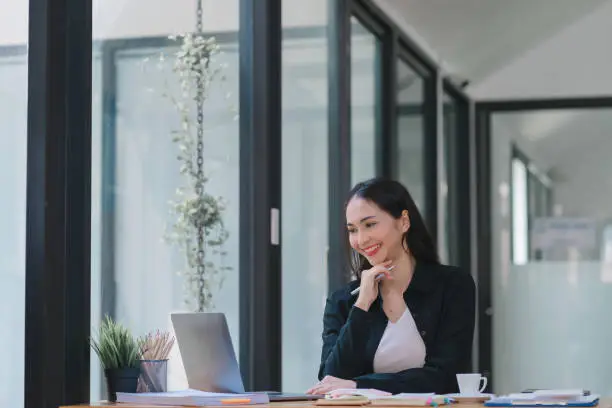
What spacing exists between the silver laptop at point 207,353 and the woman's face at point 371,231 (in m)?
0.54

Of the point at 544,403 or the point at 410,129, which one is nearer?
the point at 544,403

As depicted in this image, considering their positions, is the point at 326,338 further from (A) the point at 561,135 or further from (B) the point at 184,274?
(A) the point at 561,135

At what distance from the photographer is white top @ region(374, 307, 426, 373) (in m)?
3.14

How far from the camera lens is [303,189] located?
473 cm

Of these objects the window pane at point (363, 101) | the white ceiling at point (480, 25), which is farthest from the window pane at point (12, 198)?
the white ceiling at point (480, 25)

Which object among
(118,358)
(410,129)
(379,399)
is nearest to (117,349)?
(118,358)

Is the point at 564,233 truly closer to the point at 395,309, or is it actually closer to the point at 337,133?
the point at 337,133

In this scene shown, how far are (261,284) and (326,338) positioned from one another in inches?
35.1

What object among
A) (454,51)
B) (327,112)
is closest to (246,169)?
(327,112)

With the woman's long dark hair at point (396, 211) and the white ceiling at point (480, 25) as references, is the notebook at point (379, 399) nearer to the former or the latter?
the woman's long dark hair at point (396, 211)

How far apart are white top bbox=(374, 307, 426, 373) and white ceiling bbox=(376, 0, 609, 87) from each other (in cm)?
277

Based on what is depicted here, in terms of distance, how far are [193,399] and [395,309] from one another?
767 millimetres

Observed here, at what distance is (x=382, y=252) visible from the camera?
10.6 ft

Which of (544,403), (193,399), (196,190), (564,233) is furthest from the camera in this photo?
(564,233)
